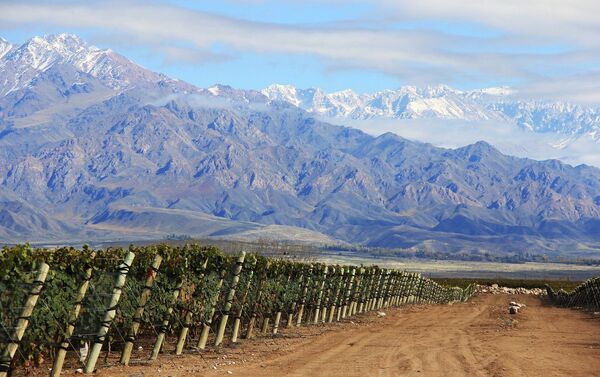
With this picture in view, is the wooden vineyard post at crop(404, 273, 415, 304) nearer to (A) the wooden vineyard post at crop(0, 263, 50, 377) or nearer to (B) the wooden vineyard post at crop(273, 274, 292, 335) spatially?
(B) the wooden vineyard post at crop(273, 274, 292, 335)

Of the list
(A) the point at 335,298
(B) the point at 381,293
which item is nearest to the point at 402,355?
(A) the point at 335,298

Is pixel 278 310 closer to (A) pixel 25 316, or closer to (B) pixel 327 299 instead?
(B) pixel 327 299

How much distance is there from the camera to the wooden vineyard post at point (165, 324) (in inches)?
943

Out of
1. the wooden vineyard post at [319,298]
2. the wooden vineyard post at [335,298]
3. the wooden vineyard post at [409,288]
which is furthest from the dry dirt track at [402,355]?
the wooden vineyard post at [409,288]

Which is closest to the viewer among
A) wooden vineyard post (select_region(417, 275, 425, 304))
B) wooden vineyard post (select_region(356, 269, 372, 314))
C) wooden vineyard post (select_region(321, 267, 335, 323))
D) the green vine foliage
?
the green vine foliage

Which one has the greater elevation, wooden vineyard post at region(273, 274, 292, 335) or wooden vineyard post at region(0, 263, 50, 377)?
wooden vineyard post at region(0, 263, 50, 377)

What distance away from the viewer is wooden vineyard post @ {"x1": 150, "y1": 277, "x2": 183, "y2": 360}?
24.0 metres

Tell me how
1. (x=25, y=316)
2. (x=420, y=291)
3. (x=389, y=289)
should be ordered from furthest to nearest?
(x=420, y=291) < (x=389, y=289) < (x=25, y=316)

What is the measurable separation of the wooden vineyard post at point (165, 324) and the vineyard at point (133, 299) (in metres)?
0.03

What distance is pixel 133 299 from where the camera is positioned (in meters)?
25.3

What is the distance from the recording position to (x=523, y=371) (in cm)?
2195

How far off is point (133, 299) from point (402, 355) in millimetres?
6989

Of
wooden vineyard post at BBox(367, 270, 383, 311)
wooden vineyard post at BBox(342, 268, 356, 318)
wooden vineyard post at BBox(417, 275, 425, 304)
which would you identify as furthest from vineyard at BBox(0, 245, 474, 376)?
wooden vineyard post at BBox(417, 275, 425, 304)

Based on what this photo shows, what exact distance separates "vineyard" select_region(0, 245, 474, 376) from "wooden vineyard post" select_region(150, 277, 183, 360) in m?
0.03
